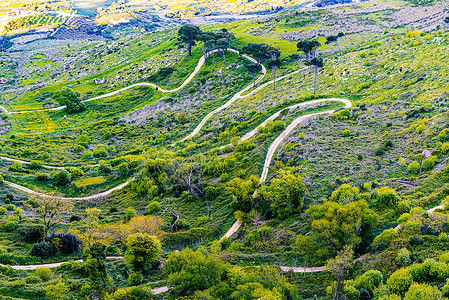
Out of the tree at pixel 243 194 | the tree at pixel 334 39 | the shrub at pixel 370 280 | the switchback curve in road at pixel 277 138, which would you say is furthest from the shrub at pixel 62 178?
the tree at pixel 334 39

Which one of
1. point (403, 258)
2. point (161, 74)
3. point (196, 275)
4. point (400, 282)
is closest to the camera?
point (400, 282)

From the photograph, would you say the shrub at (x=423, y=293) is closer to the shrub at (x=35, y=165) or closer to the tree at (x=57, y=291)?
the tree at (x=57, y=291)

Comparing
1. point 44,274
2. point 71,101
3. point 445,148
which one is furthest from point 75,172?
point 445,148

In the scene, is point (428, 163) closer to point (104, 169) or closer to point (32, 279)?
point (32, 279)

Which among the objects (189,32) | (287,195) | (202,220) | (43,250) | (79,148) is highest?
(189,32)

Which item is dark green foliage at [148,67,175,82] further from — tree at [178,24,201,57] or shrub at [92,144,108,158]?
shrub at [92,144,108,158]

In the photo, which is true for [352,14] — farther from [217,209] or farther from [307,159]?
[217,209]

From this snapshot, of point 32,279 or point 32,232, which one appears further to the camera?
point 32,232

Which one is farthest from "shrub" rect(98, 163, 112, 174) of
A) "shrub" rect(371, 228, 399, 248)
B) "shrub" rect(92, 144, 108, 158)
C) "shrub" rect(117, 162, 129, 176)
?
"shrub" rect(371, 228, 399, 248)
